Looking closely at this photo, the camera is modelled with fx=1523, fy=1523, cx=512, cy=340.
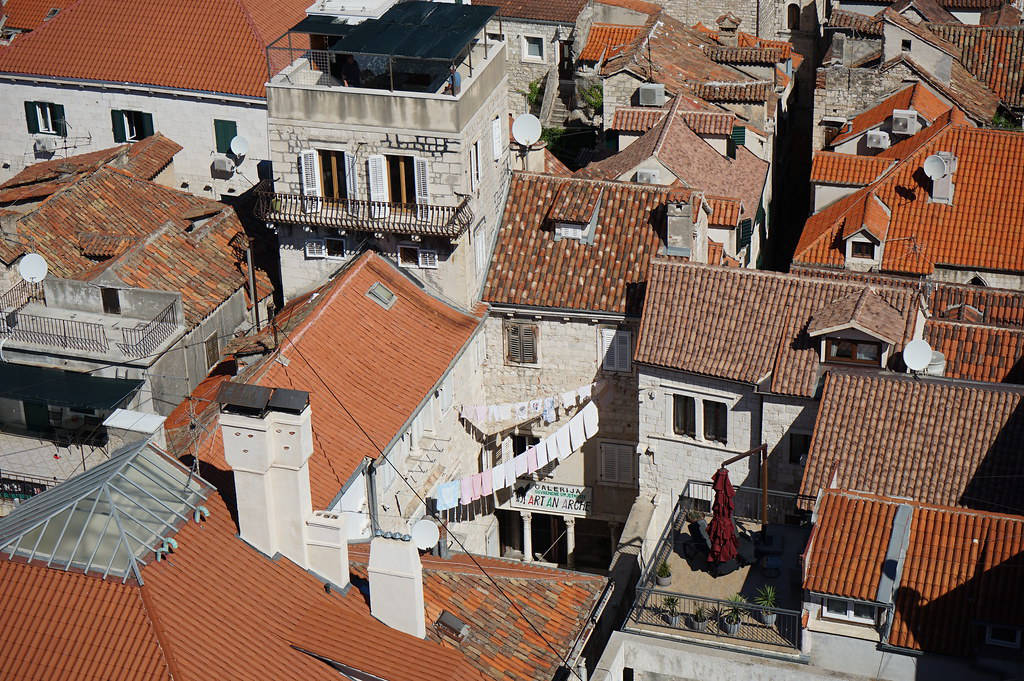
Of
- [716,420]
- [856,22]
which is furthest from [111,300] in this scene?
[856,22]

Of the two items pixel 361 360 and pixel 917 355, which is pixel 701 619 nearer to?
pixel 917 355

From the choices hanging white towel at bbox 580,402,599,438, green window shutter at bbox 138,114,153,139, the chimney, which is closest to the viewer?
the chimney

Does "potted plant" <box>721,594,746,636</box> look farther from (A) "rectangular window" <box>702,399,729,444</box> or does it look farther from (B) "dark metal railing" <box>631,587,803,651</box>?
(A) "rectangular window" <box>702,399,729,444</box>

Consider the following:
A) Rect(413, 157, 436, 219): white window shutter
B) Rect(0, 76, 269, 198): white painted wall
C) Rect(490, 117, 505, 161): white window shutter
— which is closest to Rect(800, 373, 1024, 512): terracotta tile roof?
Rect(413, 157, 436, 219): white window shutter

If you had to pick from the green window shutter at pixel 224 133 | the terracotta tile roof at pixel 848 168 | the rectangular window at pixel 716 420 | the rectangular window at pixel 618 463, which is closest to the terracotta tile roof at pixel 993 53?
the terracotta tile roof at pixel 848 168

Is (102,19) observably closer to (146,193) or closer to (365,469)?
(146,193)

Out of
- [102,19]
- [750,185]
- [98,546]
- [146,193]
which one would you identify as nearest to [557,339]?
[750,185]

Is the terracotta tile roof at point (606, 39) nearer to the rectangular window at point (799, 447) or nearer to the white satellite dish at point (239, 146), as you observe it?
the white satellite dish at point (239, 146)
